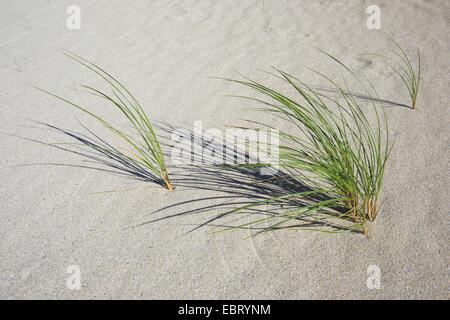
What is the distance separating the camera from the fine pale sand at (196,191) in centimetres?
127

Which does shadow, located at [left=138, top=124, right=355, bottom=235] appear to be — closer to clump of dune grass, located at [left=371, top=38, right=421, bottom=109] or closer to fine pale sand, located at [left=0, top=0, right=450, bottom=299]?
fine pale sand, located at [left=0, top=0, right=450, bottom=299]

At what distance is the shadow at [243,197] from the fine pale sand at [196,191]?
0.04m

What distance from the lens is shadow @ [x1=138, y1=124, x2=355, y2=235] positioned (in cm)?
143

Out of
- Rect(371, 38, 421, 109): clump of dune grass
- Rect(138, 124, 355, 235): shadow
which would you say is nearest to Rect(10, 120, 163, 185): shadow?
Rect(138, 124, 355, 235): shadow

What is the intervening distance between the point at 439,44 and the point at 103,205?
110 inches

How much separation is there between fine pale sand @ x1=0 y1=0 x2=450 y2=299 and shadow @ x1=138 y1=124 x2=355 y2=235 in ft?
0.14

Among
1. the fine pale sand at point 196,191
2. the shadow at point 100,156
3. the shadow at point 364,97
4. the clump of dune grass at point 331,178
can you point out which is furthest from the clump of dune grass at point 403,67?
the shadow at point 100,156

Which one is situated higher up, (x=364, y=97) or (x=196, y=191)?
(x=364, y=97)

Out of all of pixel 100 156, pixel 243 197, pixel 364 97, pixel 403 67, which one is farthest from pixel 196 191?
pixel 403 67

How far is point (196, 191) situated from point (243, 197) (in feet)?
0.80

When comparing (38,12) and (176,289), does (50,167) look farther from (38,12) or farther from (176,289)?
(38,12)

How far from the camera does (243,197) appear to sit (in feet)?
5.09

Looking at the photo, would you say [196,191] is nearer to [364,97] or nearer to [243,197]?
[243,197]

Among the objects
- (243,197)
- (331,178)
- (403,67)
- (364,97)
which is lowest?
(243,197)
